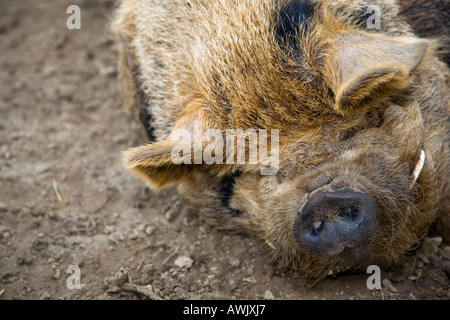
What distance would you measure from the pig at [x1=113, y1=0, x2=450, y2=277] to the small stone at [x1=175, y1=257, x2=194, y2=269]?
47cm

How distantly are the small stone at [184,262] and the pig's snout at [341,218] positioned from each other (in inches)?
47.0

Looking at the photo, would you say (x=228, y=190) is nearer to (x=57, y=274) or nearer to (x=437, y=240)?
(x=57, y=274)

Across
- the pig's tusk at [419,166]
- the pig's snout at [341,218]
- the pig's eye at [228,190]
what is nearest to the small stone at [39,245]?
the pig's eye at [228,190]

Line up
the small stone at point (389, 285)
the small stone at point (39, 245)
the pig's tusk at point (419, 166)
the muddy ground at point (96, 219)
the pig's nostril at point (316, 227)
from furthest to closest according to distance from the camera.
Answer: the small stone at point (39, 245), the muddy ground at point (96, 219), the small stone at point (389, 285), the pig's tusk at point (419, 166), the pig's nostril at point (316, 227)

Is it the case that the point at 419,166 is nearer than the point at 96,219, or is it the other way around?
the point at 419,166

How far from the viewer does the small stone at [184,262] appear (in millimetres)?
3711

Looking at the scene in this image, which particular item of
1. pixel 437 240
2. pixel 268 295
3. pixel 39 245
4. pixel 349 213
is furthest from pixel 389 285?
pixel 39 245

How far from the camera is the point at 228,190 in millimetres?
3605

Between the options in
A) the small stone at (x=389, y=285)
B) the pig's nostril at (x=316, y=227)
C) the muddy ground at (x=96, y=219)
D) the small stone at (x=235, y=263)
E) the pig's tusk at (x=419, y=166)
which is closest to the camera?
the pig's nostril at (x=316, y=227)

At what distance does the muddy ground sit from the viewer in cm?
352

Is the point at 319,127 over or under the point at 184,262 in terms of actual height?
over

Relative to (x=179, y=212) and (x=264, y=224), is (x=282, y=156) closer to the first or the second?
(x=264, y=224)

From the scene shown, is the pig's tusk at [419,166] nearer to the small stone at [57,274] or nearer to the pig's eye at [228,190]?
the pig's eye at [228,190]

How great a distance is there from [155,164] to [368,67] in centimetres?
133
